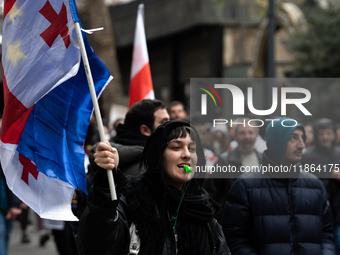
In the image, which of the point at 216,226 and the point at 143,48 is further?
the point at 143,48

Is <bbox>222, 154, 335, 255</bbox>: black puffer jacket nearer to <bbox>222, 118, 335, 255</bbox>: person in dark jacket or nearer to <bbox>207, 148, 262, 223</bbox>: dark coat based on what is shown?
<bbox>222, 118, 335, 255</bbox>: person in dark jacket

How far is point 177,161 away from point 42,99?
0.86 metres

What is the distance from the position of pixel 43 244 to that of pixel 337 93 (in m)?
6.73

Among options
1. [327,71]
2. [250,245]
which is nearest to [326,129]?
[250,245]

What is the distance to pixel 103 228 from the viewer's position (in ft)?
8.45

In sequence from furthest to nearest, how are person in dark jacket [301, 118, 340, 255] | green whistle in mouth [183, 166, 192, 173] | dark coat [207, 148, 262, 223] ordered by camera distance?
dark coat [207, 148, 262, 223], person in dark jacket [301, 118, 340, 255], green whistle in mouth [183, 166, 192, 173]

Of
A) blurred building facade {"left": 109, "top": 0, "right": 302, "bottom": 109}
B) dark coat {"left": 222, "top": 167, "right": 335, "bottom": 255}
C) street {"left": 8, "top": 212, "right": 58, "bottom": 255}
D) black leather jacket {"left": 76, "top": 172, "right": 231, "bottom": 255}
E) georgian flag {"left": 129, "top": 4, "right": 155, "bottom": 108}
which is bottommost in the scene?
black leather jacket {"left": 76, "top": 172, "right": 231, "bottom": 255}

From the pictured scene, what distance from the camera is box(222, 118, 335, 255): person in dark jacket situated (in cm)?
378

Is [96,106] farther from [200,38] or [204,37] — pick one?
[200,38]

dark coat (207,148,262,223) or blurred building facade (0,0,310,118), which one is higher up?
blurred building facade (0,0,310,118)

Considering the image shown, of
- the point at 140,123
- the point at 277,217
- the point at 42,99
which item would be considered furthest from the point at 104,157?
the point at 140,123

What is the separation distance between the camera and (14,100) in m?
3.17

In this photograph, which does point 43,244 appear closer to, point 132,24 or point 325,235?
point 325,235

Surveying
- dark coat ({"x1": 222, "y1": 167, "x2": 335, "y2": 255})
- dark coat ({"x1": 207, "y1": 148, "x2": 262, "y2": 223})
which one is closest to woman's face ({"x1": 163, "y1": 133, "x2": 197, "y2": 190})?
dark coat ({"x1": 222, "y1": 167, "x2": 335, "y2": 255})
